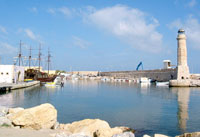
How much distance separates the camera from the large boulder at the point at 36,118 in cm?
804

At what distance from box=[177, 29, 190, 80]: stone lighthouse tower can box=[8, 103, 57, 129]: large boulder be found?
43.0 meters

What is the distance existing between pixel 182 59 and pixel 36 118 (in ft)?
143

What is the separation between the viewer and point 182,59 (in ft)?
153

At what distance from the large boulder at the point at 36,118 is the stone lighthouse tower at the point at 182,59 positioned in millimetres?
42954

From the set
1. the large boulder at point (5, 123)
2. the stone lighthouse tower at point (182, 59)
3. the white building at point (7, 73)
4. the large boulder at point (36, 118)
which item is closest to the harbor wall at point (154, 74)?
the stone lighthouse tower at point (182, 59)

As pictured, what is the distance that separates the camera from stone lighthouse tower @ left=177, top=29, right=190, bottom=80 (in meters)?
46.6

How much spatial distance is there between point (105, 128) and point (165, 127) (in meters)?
4.76

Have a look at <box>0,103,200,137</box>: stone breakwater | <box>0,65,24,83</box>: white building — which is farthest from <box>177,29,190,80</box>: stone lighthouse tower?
<box>0,103,200,137</box>: stone breakwater

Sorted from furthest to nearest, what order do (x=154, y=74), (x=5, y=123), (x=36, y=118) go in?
(x=154, y=74) < (x=36, y=118) < (x=5, y=123)

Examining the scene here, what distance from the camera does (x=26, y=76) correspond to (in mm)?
53250

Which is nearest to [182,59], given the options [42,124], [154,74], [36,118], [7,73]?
[154,74]

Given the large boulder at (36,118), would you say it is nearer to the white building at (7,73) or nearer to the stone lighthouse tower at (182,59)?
the white building at (7,73)

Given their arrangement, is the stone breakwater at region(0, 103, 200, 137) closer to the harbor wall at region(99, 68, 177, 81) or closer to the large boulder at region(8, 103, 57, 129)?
the large boulder at region(8, 103, 57, 129)

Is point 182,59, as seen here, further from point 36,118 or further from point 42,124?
point 36,118
